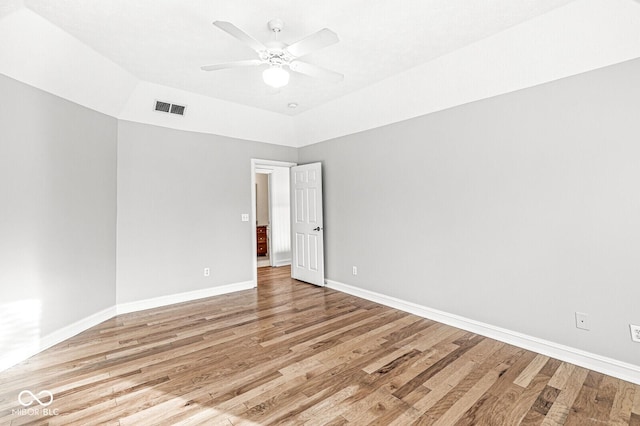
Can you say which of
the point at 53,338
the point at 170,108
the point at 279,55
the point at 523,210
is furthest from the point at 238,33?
the point at 53,338

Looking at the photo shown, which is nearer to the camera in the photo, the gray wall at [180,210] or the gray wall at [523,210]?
the gray wall at [523,210]

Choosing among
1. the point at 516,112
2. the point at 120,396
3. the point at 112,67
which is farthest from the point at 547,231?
the point at 112,67

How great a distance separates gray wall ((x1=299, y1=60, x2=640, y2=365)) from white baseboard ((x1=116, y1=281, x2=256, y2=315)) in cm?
217

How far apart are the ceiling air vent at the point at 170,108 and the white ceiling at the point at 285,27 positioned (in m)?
0.44

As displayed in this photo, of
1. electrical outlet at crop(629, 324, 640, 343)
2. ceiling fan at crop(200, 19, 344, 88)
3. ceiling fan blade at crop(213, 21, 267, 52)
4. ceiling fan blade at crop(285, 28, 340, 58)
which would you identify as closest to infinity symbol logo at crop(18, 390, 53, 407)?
ceiling fan at crop(200, 19, 344, 88)

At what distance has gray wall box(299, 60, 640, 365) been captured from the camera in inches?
92.3

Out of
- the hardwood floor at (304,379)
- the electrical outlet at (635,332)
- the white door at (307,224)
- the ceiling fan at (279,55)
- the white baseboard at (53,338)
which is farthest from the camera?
the white door at (307,224)

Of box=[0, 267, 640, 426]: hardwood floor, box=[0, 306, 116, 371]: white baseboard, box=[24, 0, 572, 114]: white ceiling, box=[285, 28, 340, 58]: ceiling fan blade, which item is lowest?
box=[0, 267, 640, 426]: hardwood floor

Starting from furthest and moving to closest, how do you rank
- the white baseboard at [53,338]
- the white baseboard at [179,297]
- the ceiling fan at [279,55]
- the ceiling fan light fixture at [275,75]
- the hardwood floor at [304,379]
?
the white baseboard at [179,297] → the white baseboard at [53,338] → the ceiling fan light fixture at [275,75] → the ceiling fan at [279,55] → the hardwood floor at [304,379]

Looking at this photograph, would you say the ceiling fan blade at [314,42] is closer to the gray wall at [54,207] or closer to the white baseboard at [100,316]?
the gray wall at [54,207]

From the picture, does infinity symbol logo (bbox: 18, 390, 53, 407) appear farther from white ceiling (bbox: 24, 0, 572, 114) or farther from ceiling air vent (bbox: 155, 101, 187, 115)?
ceiling air vent (bbox: 155, 101, 187, 115)

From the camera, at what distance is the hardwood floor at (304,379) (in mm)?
1920

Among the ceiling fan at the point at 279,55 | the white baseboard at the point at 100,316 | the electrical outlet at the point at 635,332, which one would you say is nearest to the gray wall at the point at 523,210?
the electrical outlet at the point at 635,332

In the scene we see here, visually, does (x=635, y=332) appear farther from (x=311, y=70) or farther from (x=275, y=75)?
(x=275, y=75)
